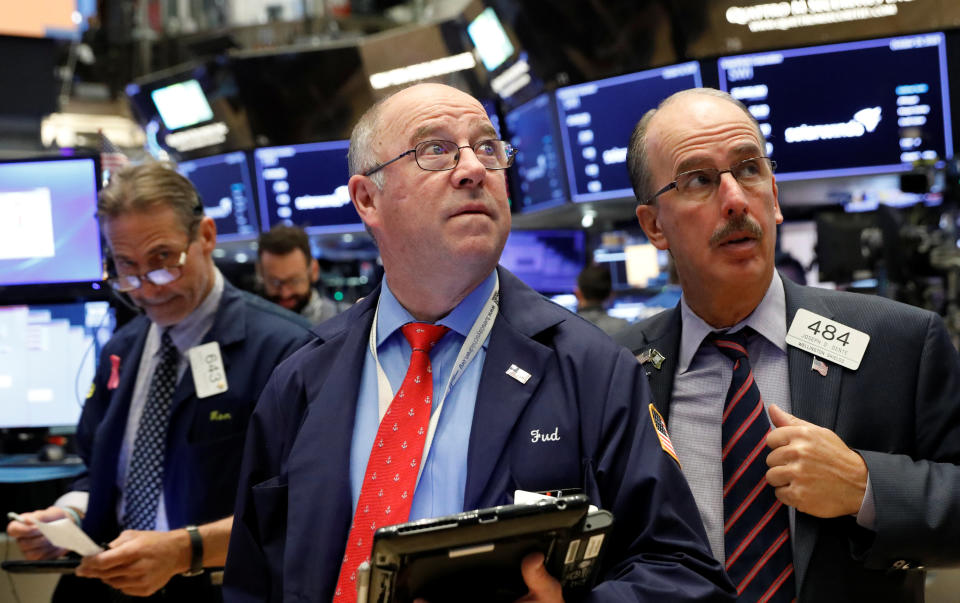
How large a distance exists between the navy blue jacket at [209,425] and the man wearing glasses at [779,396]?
1048 millimetres

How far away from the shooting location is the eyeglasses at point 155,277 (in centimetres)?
260

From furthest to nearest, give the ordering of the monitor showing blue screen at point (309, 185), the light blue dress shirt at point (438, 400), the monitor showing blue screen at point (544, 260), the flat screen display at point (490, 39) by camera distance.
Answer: the monitor showing blue screen at point (309, 185) < the monitor showing blue screen at point (544, 260) < the flat screen display at point (490, 39) < the light blue dress shirt at point (438, 400)

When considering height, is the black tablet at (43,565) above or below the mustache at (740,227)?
below

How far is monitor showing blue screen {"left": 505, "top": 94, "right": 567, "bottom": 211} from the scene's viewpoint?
501 cm

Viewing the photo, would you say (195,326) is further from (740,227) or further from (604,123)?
(604,123)

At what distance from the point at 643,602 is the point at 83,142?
425 inches

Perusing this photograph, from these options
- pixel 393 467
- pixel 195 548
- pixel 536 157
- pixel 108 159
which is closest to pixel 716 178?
pixel 393 467

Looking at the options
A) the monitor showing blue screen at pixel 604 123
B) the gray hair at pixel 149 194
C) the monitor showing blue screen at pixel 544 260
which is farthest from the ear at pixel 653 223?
the monitor showing blue screen at pixel 544 260

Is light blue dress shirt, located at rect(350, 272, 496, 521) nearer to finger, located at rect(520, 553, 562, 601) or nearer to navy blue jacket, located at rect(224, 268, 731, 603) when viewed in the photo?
navy blue jacket, located at rect(224, 268, 731, 603)

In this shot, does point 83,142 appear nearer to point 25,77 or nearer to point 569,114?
point 25,77

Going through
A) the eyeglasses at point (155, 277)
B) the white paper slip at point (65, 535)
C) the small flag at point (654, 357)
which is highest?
the eyeglasses at point (155, 277)

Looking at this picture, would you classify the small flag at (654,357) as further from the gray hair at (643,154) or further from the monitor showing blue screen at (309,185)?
the monitor showing blue screen at (309,185)

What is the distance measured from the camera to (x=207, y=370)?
2.57 m

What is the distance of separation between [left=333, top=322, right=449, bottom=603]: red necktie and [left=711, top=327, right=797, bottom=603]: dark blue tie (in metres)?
0.63
